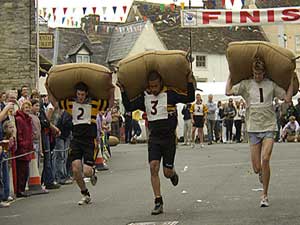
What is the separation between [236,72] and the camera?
1100cm

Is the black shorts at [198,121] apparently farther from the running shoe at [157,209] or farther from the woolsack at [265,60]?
the running shoe at [157,209]

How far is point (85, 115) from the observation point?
38.5ft

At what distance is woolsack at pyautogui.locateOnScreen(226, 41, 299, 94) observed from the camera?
35.4 feet

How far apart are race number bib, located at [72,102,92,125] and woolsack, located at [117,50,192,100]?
3.07 ft

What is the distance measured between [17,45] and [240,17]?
7935mm

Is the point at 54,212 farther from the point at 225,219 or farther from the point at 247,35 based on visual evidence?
the point at 247,35

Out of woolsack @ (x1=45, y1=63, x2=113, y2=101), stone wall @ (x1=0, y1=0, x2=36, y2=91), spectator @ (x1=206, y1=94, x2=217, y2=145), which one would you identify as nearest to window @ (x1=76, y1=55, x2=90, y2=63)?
spectator @ (x1=206, y1=94, x2=217, y2=145)

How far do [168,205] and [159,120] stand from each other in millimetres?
1396

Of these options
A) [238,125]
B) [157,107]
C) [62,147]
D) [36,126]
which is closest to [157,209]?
[157,107]

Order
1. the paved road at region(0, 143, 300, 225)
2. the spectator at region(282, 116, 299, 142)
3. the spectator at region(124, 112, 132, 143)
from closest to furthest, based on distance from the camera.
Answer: the paved road at region(0, 143, 300, 225), the spectator at region(282, 116, 299, 142), the spectator at region(124, 112, 132, 143)

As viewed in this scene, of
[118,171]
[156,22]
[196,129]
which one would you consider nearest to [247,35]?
[156,22]

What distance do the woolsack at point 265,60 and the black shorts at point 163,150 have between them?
137 centimetres

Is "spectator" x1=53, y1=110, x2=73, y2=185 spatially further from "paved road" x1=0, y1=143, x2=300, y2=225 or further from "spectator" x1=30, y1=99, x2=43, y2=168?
"spectator" x1=30, y1=99, x2=43, y2=168

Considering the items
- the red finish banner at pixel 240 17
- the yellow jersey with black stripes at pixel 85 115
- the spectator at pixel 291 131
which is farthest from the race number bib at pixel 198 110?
the yellow jersey with black stripes at pixel 85 115
